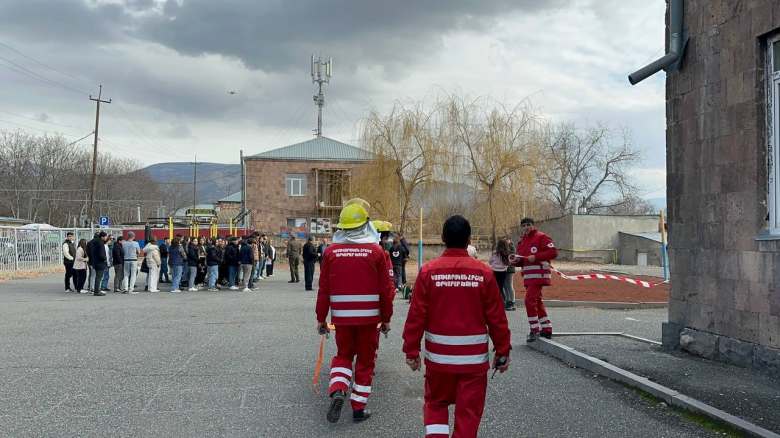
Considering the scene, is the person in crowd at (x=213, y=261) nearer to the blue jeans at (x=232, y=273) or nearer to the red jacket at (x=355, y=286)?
the blue jeans at (x=232, y=273)

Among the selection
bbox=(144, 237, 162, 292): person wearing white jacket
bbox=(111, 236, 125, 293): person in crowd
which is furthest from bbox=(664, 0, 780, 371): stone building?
bbox=(111, 236, 125, 293): person in crowd

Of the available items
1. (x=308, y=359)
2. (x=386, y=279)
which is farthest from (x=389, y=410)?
(x=308, y=359)

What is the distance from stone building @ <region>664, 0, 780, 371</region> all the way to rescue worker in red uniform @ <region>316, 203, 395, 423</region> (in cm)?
408

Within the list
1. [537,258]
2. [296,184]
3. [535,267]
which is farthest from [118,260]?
[296,184]

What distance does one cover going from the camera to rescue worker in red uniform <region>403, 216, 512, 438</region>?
3992 millimetres

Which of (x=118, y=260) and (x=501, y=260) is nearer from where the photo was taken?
(x=501, y=260)

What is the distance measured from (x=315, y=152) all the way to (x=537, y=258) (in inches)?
1587

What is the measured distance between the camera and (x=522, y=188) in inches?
1196

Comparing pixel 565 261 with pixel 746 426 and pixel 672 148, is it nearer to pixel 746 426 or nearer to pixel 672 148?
pixel 672 148

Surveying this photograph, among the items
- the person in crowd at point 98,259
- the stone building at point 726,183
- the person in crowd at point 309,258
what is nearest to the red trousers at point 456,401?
the stone building at point 726,183

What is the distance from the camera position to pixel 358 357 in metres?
5.41

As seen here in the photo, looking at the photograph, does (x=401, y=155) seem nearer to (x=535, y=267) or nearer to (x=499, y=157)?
(x=499, y=157)

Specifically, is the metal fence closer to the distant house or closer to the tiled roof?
the tiled roof

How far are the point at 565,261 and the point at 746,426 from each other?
31984 mm
